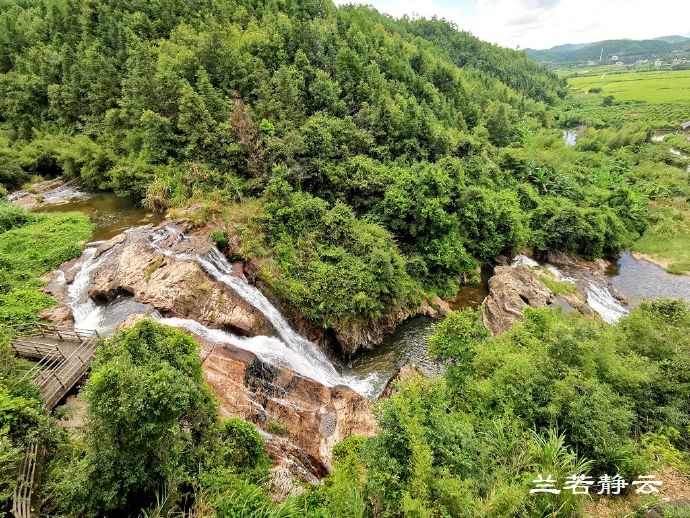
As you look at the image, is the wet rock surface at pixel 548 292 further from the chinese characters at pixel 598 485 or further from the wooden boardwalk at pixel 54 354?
the wooden boardwalk at pixel 54 354

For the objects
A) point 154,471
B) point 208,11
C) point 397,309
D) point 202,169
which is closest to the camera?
point 154,471

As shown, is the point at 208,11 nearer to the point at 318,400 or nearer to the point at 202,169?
the point at 202,169

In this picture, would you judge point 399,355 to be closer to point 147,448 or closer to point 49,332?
point 147,448

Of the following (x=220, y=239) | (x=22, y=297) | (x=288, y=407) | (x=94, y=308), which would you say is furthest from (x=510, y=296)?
(x=22, y=297)

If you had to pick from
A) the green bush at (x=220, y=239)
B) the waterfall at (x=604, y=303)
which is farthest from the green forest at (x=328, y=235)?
the waterfall at (x=604, y=303)

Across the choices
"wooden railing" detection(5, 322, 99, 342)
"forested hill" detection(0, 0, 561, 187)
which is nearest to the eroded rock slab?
"forested hill" detection(0, 0, 561, 187)

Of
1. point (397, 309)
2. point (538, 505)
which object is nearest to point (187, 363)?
point (538, 505)
